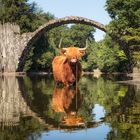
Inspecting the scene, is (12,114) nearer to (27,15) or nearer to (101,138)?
(101,138)

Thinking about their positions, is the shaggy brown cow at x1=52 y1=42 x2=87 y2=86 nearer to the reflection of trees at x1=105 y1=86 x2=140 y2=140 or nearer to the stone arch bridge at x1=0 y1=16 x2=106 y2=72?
the reflection of trees at x1=105 y1=86 x2=140 y2=140

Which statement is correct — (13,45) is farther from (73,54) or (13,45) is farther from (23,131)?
(23,131)

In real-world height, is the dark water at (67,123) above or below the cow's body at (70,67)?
below

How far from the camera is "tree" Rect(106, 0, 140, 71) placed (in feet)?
144

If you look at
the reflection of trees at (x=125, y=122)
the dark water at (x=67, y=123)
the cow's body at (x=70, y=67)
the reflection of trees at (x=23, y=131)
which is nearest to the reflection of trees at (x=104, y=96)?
the reflection of trees at (x=125, y=122)

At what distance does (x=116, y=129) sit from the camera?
886 cm

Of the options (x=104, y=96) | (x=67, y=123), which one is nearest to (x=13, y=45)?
(x=104, y=96)

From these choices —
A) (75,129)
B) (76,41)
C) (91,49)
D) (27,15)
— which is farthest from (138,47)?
(76,41)

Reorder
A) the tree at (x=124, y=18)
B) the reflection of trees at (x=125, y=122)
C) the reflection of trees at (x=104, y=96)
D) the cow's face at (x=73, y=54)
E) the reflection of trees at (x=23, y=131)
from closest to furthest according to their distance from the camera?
the reflection of trees at (x=23, y=131)
the reflection of trees at (x=125, y=122)
the reflection of trees at (x=104, y=96)
the cow's face at (x=73, y=54)
the tree at (x=124, y=18)

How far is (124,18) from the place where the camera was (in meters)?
46.2

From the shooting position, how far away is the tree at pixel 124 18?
144 feet

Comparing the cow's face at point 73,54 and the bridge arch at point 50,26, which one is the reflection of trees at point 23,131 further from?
the bridge arch at point 50,26

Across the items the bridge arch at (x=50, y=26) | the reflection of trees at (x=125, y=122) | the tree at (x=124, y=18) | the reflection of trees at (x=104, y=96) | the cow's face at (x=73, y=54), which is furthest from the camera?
the bridge arch at (x=50, y=26)

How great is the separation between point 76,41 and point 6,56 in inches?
2542
